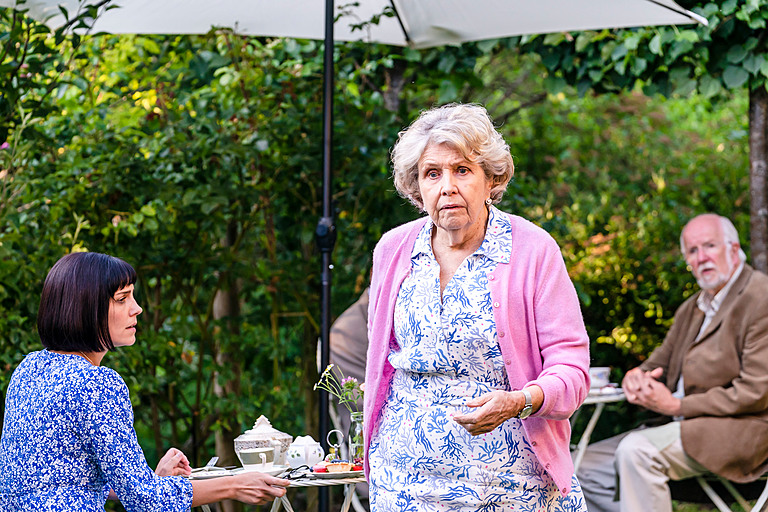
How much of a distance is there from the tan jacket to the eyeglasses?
6.22 ft

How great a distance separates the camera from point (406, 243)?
2273 millimetres

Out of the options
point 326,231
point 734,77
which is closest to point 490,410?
point 326,231

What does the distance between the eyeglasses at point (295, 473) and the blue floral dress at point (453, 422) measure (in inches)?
18.3

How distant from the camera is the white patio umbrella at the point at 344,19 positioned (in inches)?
125

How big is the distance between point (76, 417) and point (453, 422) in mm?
819

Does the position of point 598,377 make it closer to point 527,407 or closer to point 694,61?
point 694,61

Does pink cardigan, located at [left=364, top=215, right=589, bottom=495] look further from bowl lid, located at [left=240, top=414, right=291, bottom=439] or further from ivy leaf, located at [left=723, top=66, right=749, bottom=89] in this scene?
ivy leaf, located at [left=723, top=66, right=749, bottom=89]

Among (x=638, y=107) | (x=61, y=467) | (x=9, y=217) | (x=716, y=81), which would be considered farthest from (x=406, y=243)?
(x=638, y=107)

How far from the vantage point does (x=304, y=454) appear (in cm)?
264

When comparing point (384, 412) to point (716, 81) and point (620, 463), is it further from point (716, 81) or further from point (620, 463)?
point (716, 81)

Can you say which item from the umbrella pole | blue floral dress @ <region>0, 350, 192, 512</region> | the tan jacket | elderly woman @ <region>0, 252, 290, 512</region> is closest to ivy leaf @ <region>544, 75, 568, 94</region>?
the tan jacket

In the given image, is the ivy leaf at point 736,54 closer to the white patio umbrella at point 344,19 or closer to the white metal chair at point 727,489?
the white patio umbrella at point 344,19

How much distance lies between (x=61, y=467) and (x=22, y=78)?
1.80 m

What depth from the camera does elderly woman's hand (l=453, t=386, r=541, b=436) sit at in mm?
1779
